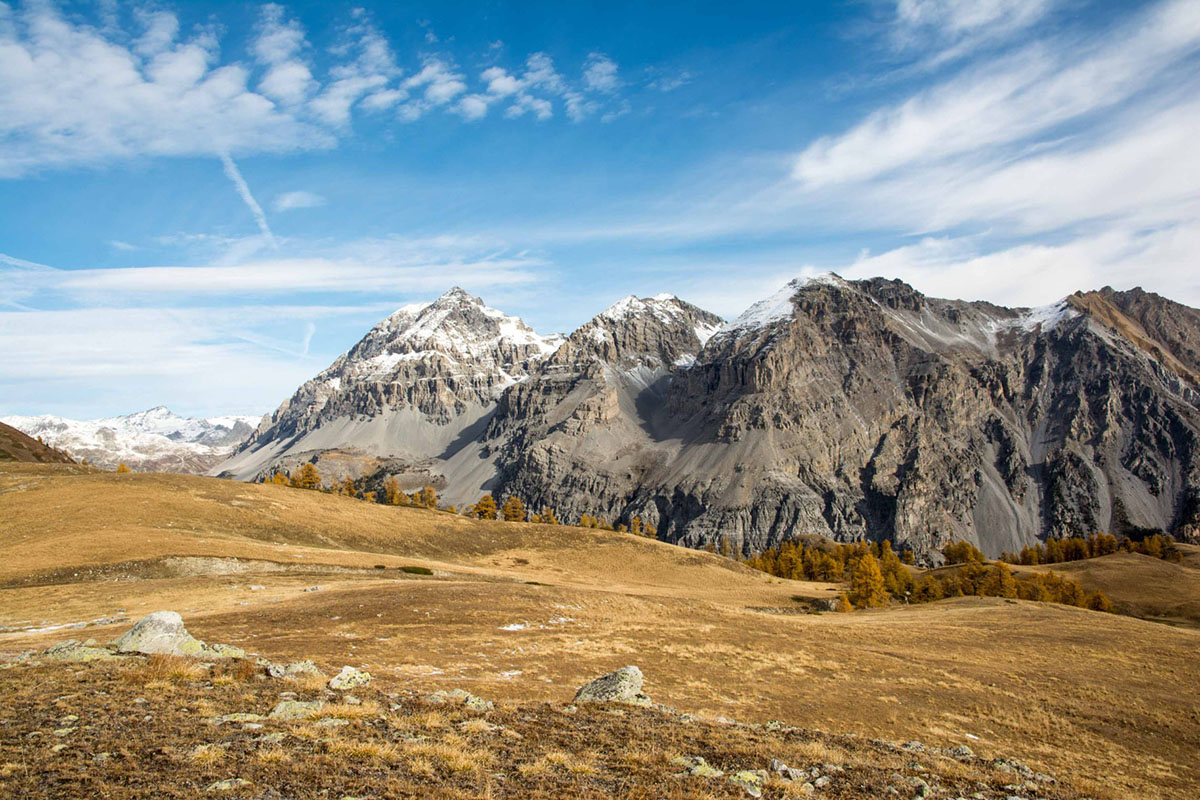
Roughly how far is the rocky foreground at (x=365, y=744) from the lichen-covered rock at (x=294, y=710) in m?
0.04

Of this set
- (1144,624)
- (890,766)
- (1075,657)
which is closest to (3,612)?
(890,766)

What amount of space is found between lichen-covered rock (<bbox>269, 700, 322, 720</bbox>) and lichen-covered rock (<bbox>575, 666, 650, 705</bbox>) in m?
8.42

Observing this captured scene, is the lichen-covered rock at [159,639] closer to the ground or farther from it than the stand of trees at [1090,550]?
farther from it

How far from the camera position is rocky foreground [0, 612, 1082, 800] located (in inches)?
424

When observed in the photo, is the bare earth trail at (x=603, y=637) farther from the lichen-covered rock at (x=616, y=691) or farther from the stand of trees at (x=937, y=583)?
the stand of trees at (x=937, y=583)

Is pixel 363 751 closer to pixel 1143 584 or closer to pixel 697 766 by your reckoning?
pixel 697 766

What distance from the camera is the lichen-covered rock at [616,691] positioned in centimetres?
2014

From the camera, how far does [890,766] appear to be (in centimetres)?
1603

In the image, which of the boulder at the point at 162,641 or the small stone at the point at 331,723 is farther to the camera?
the boulder at the point at 162,641

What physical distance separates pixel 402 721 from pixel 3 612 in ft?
106

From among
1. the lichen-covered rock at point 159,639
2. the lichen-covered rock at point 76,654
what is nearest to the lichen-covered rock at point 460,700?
the lichen-covered rock at point 159,639

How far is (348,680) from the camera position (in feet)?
60.2

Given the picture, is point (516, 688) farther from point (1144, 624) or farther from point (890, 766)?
point (1144, 624)

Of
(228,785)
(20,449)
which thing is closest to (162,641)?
(228,785)
